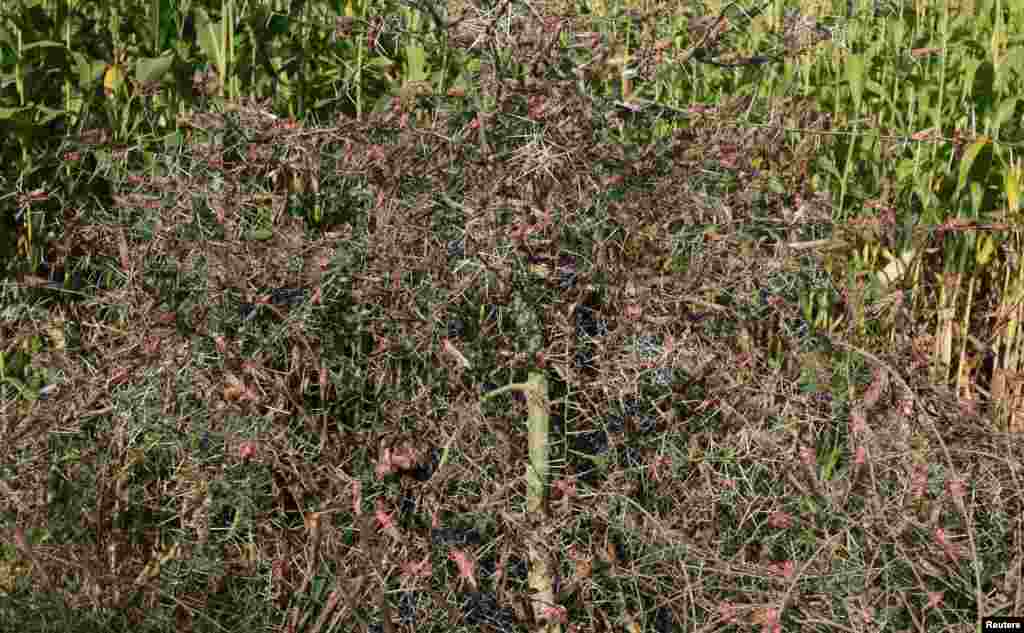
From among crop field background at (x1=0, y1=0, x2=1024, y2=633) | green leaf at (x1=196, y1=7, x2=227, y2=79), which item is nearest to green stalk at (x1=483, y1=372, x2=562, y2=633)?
crop field background at (x1=0, y1=0, x2=1024, y2=633)

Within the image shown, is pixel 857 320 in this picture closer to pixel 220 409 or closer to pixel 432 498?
pixel 432 498

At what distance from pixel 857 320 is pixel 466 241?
41.9 inches

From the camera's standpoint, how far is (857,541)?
2836 millimetres

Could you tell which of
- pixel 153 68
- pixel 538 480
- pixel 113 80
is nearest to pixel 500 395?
pixel 538 480

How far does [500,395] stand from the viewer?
2.89 meters

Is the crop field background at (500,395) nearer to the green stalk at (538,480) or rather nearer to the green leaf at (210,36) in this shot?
the green stalk at (538,480)

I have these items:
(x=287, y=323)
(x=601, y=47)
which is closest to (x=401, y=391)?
(x=287, y=323)

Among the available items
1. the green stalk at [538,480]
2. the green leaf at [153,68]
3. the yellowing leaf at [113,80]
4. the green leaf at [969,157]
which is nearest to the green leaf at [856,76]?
the green leaf at [969,157]

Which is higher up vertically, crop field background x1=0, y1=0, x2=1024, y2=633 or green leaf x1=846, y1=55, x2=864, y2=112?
green leaf x1=846, y1=55, x2=864, y2=112

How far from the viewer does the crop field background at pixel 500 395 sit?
8.71 ft

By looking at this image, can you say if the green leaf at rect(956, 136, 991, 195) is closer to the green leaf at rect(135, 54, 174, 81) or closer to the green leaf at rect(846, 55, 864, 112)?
the green leaf at rect(846, 55, 864, 112)

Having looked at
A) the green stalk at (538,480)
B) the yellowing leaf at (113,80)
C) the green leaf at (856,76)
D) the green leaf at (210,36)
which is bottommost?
the green stalk at (538,480)

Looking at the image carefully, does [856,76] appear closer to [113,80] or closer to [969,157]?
[969,157]

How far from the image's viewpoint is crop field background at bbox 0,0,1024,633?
2.65 meters
